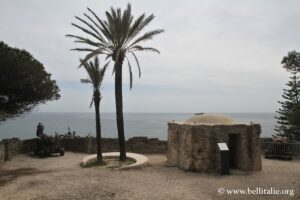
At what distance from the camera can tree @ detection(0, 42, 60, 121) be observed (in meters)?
21.1

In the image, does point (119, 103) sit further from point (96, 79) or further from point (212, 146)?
point (212, 146)

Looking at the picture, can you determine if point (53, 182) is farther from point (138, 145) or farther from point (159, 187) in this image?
point (138, 145)

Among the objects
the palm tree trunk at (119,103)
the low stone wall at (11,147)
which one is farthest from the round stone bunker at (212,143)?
the low stone wall at (11,147)

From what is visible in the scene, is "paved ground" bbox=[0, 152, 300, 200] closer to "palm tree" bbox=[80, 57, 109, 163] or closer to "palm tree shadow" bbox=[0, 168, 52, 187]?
"palm tree shadow" bbox=[0, 168, 52, 187]

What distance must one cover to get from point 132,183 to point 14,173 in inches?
230

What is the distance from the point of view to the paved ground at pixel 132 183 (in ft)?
36.0

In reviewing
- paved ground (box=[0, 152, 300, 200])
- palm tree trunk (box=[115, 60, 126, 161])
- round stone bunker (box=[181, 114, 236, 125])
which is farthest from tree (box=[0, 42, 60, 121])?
round stone bunker (box=[181, 114, 236, 125])

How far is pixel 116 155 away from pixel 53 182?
6.99 meters

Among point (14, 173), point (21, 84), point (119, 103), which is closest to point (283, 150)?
point (119, 103)

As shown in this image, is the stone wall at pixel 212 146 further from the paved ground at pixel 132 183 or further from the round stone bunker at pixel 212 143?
the paved ground at pixel 132 183

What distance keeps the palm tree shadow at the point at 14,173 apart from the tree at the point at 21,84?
5.08 meters

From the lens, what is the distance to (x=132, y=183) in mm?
12633

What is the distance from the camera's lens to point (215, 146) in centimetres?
1489

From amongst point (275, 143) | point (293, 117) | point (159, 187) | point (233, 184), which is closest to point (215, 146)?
point (233, 184)
